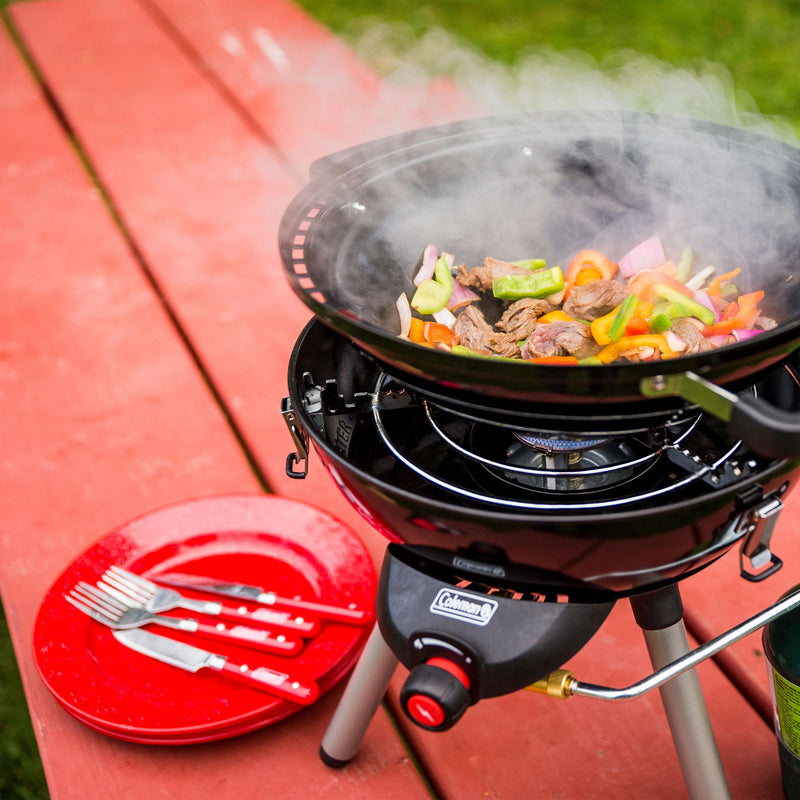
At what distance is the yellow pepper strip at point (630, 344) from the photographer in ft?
4.08

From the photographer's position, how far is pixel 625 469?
1.28 m

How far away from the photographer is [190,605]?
5.49 feet

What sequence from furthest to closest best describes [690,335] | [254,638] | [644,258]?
[254,638] → [644,258] → [690,335]

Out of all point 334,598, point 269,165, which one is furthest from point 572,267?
point 269,165

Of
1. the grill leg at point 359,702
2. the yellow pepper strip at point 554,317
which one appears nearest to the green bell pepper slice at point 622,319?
the yellow pepper strip at point 554,317

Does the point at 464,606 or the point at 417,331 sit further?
the point at 417,331

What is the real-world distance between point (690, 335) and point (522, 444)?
0.30m

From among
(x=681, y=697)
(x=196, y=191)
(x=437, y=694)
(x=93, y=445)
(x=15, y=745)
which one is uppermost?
(x=437, y=694)

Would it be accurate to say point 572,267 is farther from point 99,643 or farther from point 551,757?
point 99,643

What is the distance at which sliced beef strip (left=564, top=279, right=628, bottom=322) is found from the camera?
4.49 ft

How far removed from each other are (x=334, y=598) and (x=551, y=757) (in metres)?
0.50

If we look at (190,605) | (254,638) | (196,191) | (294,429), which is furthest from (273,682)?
(196,191)

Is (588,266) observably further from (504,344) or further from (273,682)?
(273,682)

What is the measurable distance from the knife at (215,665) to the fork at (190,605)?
65 millimetres
